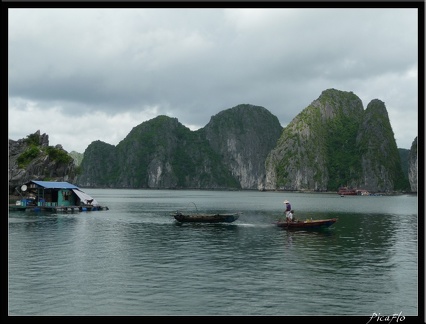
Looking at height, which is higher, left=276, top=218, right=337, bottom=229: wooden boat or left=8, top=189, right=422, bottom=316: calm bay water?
left=276, top=218, right=337, bottom=229: wooden boat

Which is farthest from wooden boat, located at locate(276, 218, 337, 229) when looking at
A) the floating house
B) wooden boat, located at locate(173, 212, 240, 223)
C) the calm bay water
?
the floating house

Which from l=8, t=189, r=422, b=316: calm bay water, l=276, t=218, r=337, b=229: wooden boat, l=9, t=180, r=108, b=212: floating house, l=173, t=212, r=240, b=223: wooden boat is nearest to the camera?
l=8, t=189, r=422, b=316: calm bay water

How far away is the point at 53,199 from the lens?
8831 centimetres

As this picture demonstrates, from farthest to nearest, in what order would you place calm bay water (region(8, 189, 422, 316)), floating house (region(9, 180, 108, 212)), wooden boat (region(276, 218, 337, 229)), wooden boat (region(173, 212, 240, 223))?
floating house (region(9, 180, 108, 212)), wooden boat (region(173, 212, 240, 223)), wooden boat (region(276, 218, 337, 229)), calm bay water (region(8, 189, 422, 316))

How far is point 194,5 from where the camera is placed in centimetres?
969

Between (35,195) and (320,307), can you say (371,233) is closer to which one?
(320,307)

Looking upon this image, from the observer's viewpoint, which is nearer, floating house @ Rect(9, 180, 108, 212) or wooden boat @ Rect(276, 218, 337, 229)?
wooden boat @ Rect(276, 218, 337, 229)

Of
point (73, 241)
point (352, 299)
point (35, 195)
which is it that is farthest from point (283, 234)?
point (35, 195)

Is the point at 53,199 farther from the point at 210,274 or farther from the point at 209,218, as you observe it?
the point at 210,274

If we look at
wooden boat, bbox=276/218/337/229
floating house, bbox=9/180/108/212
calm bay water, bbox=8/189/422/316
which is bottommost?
calm bay water, bbox=8/189/422/316

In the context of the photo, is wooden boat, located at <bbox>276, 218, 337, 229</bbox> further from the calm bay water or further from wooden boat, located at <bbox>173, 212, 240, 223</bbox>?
wooden boat, located at <bbox>173, 212, 240, 223</bbox>

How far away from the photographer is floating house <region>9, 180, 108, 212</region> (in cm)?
8599

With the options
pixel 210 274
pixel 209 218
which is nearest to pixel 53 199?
pixel 209 218

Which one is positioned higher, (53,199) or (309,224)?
(53,199)
